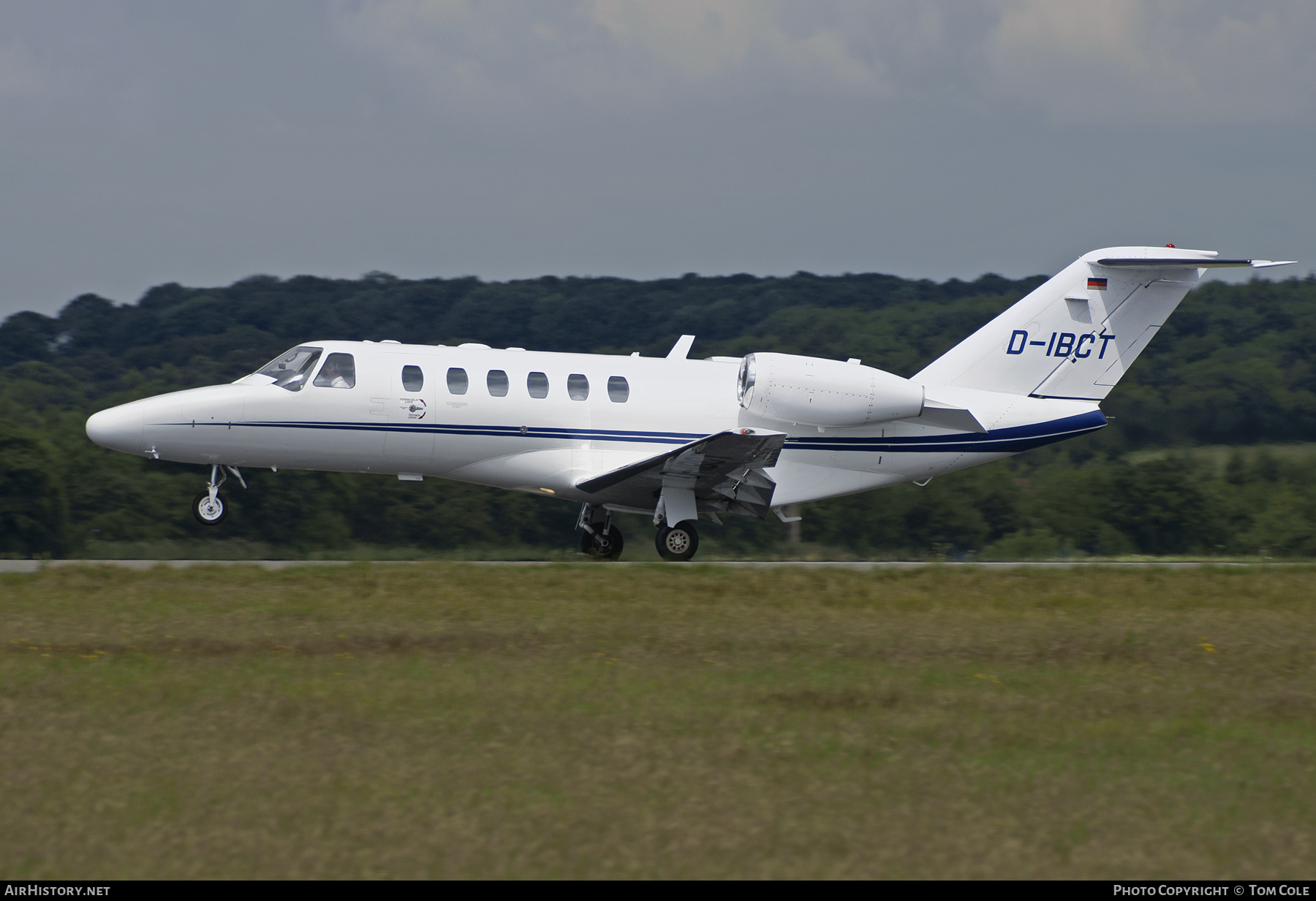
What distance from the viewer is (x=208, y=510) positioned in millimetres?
16609

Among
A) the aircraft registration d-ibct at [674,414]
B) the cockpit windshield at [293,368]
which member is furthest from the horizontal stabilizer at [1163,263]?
the cockpit windshield at [293,368]

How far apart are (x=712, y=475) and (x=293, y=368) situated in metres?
5.61

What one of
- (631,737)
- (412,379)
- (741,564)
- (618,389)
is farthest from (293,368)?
(631,737)

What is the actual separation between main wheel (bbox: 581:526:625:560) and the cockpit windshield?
443 centimetres

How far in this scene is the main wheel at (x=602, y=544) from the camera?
1802 centimetres

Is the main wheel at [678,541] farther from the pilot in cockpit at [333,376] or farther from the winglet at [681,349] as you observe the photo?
the pilot in cockpit at [333,376]

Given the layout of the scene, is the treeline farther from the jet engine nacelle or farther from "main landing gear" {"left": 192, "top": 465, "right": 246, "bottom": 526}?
the jet engine nacelle

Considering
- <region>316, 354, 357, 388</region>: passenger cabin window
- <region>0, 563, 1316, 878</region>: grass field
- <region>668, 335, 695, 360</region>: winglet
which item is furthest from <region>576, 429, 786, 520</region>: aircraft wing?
<region>316, 354, 357, 388</region>: passenger cabin window

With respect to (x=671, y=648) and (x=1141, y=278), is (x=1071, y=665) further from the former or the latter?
(x=1141, y=278)

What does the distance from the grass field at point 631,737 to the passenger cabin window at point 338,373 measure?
382cm

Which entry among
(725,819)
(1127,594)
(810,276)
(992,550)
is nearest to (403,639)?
→ (725,819)

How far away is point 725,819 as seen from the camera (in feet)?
21.4

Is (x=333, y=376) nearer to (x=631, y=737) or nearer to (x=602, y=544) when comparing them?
(x=602, y=544)

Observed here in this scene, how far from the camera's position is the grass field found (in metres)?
6.19
